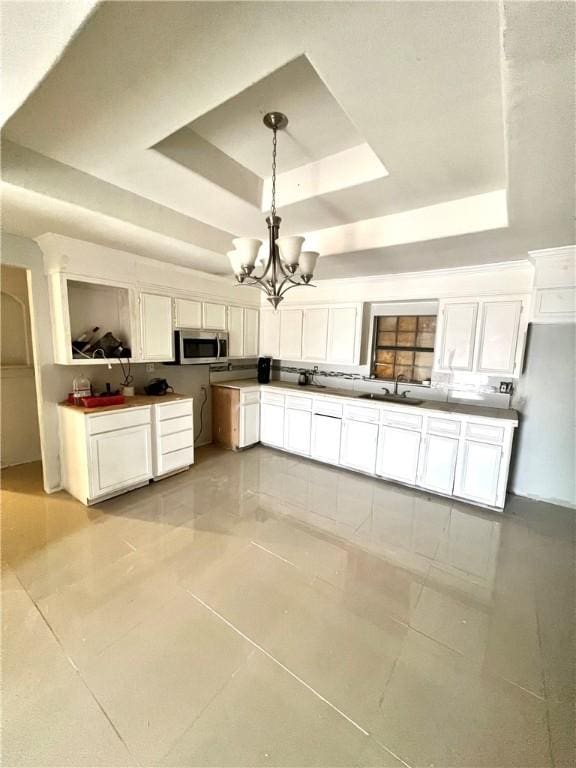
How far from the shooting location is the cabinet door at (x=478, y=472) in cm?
297

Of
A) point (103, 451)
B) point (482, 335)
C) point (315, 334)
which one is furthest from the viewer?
point (315, 334)

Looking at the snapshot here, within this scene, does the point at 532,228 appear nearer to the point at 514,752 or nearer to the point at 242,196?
the point at 242,196

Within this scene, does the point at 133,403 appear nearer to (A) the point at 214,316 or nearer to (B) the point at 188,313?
(B) the point at 188,313

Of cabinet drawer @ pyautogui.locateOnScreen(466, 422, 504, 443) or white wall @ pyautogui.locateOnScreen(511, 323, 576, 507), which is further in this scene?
white wall @ pyautogui.locateOnScreen(511, 323, 576, 507)

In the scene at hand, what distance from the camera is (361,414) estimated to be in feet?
12.1

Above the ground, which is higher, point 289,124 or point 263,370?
point 289,124

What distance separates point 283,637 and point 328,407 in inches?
102

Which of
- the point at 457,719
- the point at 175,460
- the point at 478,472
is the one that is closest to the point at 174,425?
the point at 175,460

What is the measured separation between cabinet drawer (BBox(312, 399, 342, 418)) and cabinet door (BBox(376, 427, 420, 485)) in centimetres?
58

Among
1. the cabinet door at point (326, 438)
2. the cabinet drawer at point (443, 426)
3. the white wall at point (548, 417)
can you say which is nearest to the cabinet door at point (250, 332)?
the cabinet door at point (326, 438)

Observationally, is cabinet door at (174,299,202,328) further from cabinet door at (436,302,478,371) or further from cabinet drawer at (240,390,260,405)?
cabinet door at (436,302,478,371)

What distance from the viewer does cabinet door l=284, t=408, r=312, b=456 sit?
415 cm

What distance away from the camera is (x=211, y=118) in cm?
173

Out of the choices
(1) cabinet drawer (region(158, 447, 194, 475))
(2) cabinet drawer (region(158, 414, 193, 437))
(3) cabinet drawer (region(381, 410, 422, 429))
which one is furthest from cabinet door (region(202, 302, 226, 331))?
(3) cabinet drawer (region(381, 410, 422, 429))
